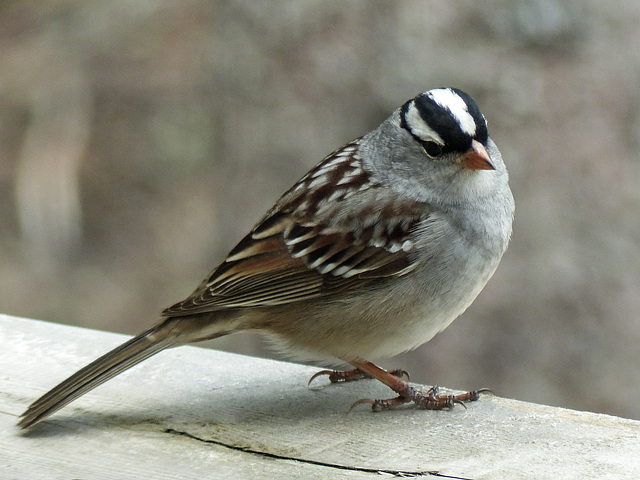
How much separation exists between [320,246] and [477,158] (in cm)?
57

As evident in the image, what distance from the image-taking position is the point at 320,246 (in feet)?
10.0

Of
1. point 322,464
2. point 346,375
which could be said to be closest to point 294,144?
point 346,375

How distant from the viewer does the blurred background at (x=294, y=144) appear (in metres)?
5.36

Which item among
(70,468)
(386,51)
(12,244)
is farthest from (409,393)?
(12,244)

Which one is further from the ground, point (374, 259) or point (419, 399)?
point (374, 259)

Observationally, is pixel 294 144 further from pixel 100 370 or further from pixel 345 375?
pixel 100 370

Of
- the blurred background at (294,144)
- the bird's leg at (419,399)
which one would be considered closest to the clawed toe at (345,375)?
the bird's leg at (419,399)

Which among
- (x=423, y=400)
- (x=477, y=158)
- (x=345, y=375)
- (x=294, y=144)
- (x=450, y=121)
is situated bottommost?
(x=423, y=400)

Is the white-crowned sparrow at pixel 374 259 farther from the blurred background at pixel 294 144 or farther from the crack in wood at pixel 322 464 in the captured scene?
the blurred background at pixel 294 144

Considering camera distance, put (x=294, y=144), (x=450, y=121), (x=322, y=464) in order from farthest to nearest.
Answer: (x=294, y=144) → (x=450, y=121) → (x=322, y=464)

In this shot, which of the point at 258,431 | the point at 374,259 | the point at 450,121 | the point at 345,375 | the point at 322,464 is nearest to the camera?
the point at 322,464

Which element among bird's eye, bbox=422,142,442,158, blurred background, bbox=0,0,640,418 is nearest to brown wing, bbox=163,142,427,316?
bird's eye, bbox=422,142,442,158

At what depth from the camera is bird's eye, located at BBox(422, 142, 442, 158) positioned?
10.1 feet

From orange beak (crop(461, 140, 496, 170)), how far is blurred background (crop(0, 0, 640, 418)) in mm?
2487
